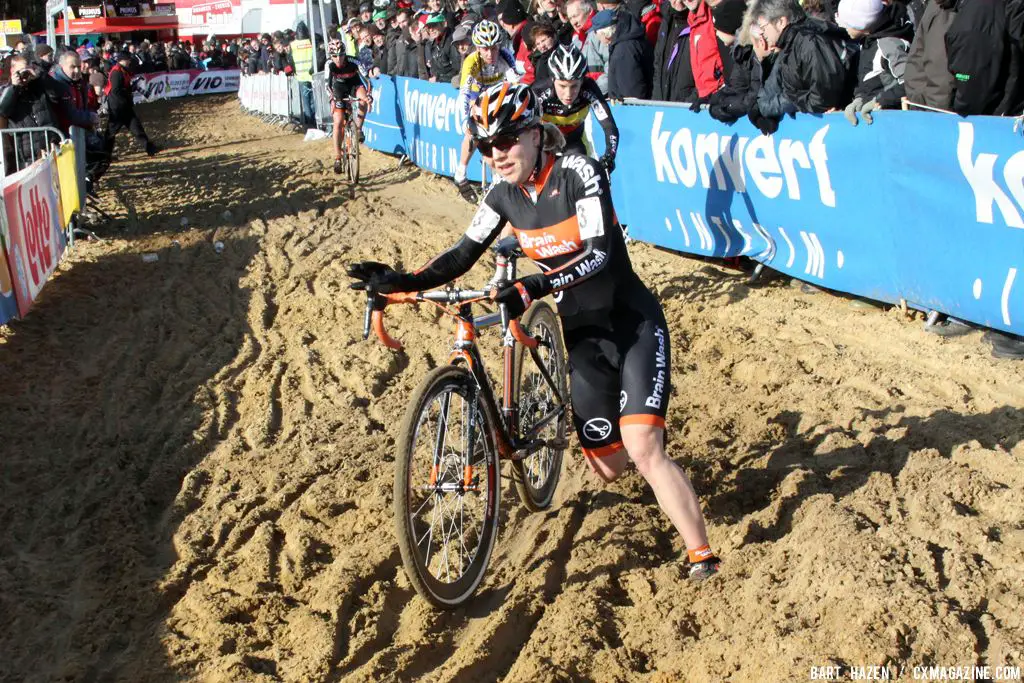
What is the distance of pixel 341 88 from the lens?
16.4 meters

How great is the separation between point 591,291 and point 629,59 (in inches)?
262

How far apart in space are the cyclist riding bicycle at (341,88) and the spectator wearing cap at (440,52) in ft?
3.97

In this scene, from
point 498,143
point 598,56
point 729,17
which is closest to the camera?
point 498,143

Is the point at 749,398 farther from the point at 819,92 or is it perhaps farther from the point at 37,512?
the point at 37,512

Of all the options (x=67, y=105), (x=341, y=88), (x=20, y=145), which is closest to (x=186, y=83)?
(x=341, y=88)

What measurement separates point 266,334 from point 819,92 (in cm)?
506

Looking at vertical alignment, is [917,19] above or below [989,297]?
above

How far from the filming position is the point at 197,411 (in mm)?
7094

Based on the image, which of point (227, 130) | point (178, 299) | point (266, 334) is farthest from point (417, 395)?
point (227, 130)

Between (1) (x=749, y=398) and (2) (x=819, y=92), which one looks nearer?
(1) (x=749, y=398)

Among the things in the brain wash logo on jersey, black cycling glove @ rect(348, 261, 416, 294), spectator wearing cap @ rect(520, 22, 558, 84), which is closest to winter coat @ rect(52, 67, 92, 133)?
spectator wearing cap @ rect(520, 22, 558, 84)

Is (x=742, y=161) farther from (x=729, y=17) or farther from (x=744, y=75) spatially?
(x=729, y=17)

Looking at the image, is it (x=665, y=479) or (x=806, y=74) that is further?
(x=806, y=74)

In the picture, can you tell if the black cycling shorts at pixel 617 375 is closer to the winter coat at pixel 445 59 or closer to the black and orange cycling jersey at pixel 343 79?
the winter coat at pixel 445 59
